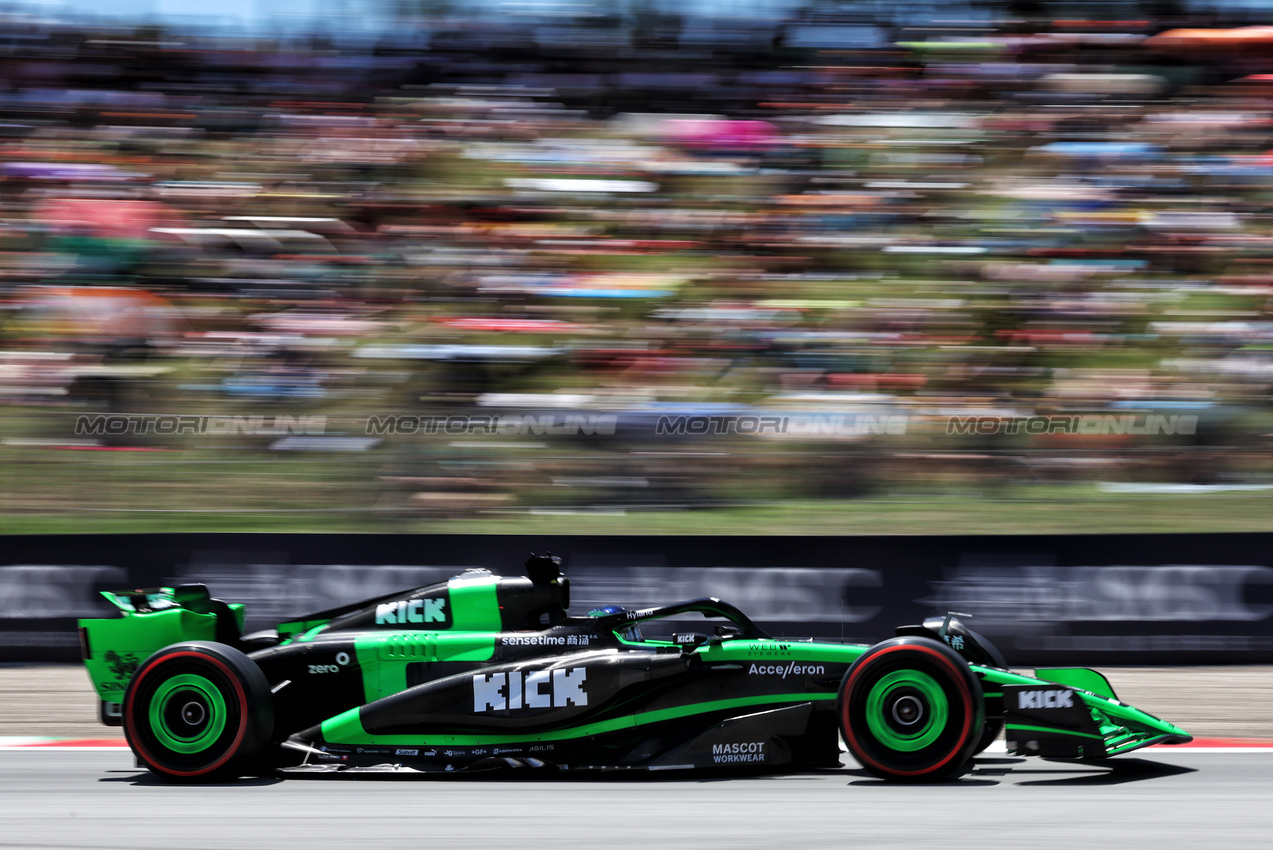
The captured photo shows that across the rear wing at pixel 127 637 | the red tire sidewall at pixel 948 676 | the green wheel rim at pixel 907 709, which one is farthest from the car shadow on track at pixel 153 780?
the green wheel rim at pixel 907 709

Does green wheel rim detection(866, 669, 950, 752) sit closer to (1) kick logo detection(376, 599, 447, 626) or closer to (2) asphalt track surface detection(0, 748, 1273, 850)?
(2) asphalt track surface detection(0, 748, 1273, 850)

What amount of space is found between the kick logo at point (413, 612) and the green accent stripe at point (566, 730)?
19.6 inches

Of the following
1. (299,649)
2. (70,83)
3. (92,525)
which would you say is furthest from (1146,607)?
(70,83)

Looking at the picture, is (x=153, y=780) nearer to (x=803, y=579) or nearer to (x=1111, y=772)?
(x=1111, y=772)

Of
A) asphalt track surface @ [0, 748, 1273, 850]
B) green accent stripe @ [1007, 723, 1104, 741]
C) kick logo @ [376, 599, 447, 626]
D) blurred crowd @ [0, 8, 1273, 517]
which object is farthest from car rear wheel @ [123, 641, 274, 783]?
blurred crowd @ [0, 8, 1273, 517]

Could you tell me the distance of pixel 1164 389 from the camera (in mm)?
11234

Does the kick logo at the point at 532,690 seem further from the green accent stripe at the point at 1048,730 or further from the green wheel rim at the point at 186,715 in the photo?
the green accent stripe at the point at 1048,730

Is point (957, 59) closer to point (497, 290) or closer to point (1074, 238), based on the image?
point (1074, 238)

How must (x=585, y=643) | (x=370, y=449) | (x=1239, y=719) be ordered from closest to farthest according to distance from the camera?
(x=585, y=643) → (x=1239, y=719) → (x=370, y=449)

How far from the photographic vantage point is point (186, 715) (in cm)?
567

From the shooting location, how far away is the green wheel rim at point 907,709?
17.1 feet

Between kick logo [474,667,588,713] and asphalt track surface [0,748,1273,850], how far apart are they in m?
0.34

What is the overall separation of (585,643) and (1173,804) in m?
2.34

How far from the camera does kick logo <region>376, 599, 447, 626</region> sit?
5.87m
